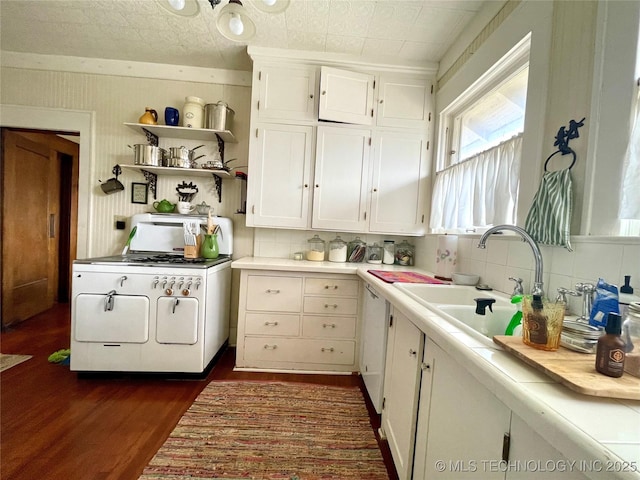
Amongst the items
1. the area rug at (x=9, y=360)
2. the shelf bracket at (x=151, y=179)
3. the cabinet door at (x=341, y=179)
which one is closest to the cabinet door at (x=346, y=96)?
the cabinet door at (x=341, y=179)

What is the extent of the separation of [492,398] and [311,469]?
3.49ft

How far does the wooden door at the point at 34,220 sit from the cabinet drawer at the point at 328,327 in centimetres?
305

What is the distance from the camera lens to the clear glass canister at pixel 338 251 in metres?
2.36

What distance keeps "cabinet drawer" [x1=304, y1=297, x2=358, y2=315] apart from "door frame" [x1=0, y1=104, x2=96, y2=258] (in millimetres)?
2160

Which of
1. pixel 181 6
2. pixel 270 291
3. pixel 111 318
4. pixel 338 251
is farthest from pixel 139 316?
pixel 181 6

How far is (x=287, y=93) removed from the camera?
2.19 m

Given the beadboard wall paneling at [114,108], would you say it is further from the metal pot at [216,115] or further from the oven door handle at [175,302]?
the oven door handle at [175,302]

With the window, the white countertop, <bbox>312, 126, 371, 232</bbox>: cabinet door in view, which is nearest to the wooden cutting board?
the white countertop

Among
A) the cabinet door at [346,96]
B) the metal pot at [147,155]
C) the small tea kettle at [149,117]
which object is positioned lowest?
the metal pot at [147,155]

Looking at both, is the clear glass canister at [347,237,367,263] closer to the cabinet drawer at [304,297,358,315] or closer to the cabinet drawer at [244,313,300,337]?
the cabinet drawer at [304,297,358,315]

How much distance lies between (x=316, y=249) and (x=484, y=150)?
1.50m

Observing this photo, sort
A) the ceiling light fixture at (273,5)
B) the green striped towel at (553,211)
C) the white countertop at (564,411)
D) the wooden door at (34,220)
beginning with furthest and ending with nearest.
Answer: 1. the wooden door at (34,220)
2. the ceiling light fixture at (273,5)
3. the green striped towel at (553,211)
4. the white countertop at (564,411)

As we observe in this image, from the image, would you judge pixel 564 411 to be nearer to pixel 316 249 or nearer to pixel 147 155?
pixel 316 249

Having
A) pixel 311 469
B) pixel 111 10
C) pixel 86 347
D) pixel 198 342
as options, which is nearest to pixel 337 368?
pixel 311 469
